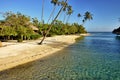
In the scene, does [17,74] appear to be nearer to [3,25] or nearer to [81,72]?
[81,72]

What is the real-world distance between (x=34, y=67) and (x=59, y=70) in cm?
271

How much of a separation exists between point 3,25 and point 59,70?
17244mm

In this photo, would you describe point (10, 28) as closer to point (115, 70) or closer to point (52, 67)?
point (52, 67)

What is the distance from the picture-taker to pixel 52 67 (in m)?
17.2

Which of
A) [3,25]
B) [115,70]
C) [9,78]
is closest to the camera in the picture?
[9,78]

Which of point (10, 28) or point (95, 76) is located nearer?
point (95, 76)

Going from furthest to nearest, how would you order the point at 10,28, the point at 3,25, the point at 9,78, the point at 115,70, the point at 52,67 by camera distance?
the point at 10,28
the point at 3,25
the point at 52,67
the point at 115,70
the point at 9,78

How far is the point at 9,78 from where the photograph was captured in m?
13.6

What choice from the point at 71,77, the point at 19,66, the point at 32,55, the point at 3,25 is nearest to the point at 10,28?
the point at 3,25

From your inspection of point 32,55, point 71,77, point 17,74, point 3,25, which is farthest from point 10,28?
point 71,77

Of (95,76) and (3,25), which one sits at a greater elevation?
(3,25)

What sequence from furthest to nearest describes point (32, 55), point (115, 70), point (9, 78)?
point (32, 55) < point (115, 70) < point (9, 78)

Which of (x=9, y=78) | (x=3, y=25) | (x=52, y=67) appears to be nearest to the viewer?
(x=9, y=78)

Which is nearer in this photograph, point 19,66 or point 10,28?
point 19,66
